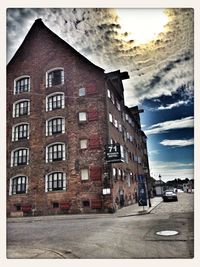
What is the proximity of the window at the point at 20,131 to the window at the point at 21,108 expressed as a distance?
0.25 metres

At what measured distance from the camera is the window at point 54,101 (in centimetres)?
676

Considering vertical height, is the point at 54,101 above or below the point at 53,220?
above

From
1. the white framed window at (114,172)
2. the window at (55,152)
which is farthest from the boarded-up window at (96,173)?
the window at (55,152)

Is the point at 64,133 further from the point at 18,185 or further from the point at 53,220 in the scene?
the point at 53,220

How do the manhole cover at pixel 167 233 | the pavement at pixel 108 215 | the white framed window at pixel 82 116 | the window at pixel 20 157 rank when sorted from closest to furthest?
the manhole cover at pixel 167 233 → the pavement at pixel 108 215 → the window at pixel 20 157 → the white framed window at pixel 82 116

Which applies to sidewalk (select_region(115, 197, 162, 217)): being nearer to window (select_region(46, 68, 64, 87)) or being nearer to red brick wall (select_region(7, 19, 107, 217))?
red brick wall (select_region(7, 19, 107, 217))

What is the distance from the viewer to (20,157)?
6531mm

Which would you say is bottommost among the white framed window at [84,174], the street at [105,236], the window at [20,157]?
the street at [105,236]

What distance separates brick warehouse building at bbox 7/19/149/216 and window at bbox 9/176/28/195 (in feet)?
0.05

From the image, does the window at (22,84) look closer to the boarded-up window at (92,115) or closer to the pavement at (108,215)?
the boarded-up window at (92,115)

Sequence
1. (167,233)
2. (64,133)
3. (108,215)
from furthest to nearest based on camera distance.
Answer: (64,133), (108,215), (167,233)

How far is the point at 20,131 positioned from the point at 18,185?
119 cm

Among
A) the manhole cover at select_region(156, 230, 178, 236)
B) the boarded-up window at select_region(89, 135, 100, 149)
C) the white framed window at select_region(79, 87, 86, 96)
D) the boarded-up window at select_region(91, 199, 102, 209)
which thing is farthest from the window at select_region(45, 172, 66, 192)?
the manhole cover at select_region(156, 230, 178, 236)

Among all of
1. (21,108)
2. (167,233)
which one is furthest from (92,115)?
(167,233)
